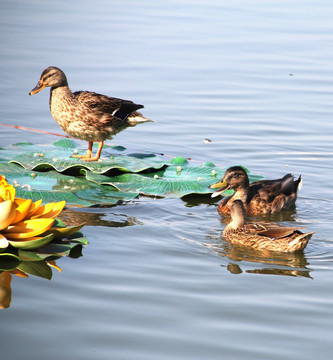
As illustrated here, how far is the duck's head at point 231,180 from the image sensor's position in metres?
8.32

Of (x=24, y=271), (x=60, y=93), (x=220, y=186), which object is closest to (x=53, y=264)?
(x=24, y=271)

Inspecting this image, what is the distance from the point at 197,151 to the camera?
10.2m

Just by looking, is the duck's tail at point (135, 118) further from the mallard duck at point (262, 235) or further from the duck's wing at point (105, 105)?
the mallard duck at point (262, 235)

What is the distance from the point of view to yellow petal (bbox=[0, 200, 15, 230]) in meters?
5.66

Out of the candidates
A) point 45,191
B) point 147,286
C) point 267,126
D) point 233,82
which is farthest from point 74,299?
point 233,82

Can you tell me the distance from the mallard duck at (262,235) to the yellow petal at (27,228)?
1950 mm

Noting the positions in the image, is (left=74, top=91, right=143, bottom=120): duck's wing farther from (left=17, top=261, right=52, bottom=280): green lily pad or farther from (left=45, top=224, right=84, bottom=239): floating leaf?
(left=17, top=261, right=52, bottom=280): green lily pad

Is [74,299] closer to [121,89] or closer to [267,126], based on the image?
[267,126]

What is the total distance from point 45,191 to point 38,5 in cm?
1395

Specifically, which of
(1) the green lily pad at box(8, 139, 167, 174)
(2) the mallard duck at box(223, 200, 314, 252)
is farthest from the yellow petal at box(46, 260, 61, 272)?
(1) the green lily pad at box(8, 139, 167, 174)

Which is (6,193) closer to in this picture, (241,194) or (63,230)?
(63,230)

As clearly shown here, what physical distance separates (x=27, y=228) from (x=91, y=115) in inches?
137

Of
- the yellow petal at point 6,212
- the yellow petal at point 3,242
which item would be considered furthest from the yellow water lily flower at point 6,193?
the yellow petal at point 3,242

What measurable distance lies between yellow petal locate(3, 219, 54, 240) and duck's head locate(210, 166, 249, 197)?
110 inches
